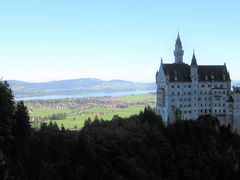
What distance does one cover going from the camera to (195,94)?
90375mm

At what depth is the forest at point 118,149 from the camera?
59.0m

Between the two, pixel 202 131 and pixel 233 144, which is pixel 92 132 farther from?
pixel 233 144

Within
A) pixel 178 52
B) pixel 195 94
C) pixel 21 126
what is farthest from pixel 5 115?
pixel 178 52

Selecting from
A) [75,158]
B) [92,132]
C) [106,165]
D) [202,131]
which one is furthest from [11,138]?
[202,131]

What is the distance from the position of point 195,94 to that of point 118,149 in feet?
73.0

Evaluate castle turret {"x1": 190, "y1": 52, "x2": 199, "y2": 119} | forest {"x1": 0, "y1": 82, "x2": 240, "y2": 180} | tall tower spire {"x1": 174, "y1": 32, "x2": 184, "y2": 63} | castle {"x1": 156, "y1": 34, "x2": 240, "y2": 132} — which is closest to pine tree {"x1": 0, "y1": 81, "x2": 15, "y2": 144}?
forest {"x1": 0, "y1": 82, "x2": 240, "y2": 180}

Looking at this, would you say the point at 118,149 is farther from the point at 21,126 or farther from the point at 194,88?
the point at 194,88

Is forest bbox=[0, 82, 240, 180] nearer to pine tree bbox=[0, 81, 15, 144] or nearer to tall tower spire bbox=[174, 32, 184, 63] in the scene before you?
pine tree bbox=[0, 81, 15, 144]

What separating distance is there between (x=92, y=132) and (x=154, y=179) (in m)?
13.2

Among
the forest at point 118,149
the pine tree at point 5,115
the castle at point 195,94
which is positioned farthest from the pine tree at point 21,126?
the castle at point 195,94

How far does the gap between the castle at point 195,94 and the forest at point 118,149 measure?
2.17 meters

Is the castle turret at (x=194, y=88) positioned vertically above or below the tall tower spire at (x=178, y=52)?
below

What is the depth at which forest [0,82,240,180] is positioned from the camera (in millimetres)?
58991

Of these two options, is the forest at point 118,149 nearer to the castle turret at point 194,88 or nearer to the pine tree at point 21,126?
the pine tree at point 21,126
